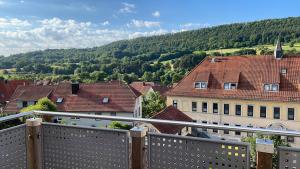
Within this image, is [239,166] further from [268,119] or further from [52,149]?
[268,119]

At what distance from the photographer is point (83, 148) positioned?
3061mm

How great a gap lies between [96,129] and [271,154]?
1590 millimetres

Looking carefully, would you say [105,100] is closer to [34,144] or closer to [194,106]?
[194,106]

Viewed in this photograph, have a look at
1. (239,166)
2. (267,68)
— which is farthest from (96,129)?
(267,68)

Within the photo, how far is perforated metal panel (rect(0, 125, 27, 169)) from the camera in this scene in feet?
9.95

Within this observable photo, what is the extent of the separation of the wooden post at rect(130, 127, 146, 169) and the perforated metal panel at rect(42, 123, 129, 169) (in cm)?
7

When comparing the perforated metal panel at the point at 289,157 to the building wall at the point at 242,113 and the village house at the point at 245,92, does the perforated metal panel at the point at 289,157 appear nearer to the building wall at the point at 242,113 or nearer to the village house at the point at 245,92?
the building wall at the point at 242,113

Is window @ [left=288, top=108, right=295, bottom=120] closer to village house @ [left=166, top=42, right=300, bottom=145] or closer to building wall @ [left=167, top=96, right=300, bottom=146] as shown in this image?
village house @ [left=166, top=42, right=300, bottom=145]

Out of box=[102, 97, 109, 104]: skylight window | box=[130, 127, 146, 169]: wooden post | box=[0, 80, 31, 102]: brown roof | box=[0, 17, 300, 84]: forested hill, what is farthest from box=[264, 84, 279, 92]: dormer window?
box=[0, 80, 31, 102]: brown roof

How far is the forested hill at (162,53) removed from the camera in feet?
179

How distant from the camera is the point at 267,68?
22.7 m

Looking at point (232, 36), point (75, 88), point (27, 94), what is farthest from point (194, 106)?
point (232, 36)

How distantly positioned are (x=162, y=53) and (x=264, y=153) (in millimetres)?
74769

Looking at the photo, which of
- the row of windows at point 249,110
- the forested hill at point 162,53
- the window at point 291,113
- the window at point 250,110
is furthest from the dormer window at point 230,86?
the forested hill at point 162,53
